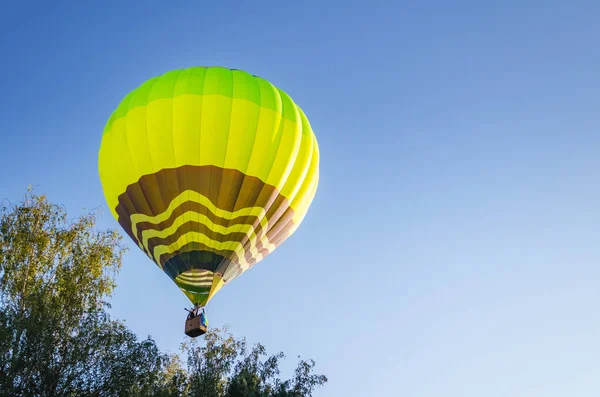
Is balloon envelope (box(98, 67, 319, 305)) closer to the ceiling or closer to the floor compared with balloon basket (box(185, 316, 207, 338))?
closer to the ceiling

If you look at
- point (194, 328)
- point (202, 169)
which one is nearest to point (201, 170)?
point (202, 169)

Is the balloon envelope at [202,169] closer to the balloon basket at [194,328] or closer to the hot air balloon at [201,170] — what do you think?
the hot air balloon at [201,170]

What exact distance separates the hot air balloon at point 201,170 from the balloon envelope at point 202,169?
0.02 meters

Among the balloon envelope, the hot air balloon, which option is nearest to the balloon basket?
the hot air balloon

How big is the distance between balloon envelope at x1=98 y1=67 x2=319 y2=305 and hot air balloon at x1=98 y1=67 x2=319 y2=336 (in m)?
0.02

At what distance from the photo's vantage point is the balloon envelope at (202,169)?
41.9ft

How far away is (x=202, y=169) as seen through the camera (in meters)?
12.7

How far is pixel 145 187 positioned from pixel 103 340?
7.32 meters

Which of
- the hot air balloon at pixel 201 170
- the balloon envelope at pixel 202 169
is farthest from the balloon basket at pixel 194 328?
the balloon envelope at pixel 202 169

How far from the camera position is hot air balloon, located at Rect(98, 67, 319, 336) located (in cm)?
1277

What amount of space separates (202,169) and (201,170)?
0.03 m

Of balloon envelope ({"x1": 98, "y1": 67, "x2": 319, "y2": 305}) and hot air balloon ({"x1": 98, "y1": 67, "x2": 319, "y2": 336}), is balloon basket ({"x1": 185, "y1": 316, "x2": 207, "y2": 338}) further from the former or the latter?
balloon envelope ({"x1": 98, "y1": 67, "x2": 319, "y2": 305})

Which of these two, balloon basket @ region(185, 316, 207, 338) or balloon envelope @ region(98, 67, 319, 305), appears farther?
balloon basket @ region(185, 316, 207, 338)

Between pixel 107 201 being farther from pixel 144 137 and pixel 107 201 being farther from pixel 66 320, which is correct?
pixel 66 320
